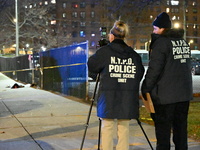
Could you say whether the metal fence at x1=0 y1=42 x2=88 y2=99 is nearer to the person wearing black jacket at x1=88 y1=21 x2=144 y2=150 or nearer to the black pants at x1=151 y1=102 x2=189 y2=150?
the person wearing black jacket at x1=88 y1=21 x2=144 y2=150

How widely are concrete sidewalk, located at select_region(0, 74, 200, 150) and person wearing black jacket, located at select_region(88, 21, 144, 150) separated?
1.46 m

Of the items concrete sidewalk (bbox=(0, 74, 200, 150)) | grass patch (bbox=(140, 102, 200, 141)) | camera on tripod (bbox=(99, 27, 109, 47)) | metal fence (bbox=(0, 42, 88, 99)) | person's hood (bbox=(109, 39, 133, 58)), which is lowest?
grass patch (bbox=(140, 102, 200, 141))

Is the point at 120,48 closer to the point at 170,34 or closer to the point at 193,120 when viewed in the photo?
the point at 170,34

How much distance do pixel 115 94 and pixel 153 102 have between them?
0.47m

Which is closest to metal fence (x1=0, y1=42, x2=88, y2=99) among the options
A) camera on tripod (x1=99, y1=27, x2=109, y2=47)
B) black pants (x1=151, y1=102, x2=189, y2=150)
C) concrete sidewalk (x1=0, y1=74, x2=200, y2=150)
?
concrete sidewalk (x1=0, y1=74, x2=200, y2=150)

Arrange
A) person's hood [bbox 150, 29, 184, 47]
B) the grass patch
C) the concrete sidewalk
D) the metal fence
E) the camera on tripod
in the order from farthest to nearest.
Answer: the metal fence → the grass patch → the concrete sidewalk → the camera on tripod → person's hood [bbox 150, 29, 184, 47]

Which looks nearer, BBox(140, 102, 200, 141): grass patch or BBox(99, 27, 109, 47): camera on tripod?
BBox(99, 27, 109, 47): camera on tripod

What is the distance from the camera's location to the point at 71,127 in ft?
23.8

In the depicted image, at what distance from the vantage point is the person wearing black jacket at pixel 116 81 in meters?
4.25

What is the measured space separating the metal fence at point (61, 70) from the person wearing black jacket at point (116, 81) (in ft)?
22.7

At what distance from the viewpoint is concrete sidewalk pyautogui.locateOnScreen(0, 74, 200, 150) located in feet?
19.0

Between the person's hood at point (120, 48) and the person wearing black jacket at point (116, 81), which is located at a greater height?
the person's hood at point (120, 48)

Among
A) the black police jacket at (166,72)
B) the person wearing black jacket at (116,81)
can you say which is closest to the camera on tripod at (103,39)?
the person wearing black jacket at (116,81)

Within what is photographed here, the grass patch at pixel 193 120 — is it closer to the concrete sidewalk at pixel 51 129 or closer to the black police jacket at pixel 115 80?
the concrete sidewalk at pixel 51 129
